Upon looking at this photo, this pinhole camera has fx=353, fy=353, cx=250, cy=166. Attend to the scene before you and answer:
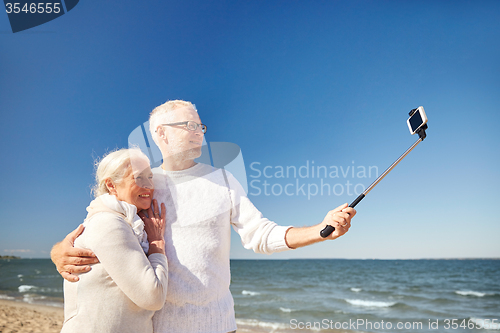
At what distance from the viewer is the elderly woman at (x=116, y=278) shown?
1327 millimetres

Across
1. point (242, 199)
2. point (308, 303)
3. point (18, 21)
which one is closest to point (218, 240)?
point (242, 199)

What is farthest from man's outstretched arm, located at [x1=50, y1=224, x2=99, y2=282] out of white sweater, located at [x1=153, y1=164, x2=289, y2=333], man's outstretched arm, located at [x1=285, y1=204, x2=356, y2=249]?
man's outstretched arm, located at [x1=285, y1=204, x2=356, y2=249]

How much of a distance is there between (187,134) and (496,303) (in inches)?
738

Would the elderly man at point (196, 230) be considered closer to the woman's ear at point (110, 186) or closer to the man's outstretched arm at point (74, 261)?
the man's outstretched arm at point (74, 261)

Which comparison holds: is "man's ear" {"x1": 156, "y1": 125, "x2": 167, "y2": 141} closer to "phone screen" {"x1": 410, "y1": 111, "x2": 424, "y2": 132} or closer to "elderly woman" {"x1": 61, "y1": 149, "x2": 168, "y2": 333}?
"elderly woman" {"x1": 61, "y1": 149, "x2": 168, "y2": 333}

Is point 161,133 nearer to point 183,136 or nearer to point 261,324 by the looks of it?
point 183,136

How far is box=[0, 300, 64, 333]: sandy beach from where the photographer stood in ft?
25.1

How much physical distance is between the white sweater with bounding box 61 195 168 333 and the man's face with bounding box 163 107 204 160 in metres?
0.49

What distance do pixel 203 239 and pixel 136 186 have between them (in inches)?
15.3

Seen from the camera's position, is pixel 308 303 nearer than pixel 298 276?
Yes

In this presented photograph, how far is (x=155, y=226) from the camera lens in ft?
5.28

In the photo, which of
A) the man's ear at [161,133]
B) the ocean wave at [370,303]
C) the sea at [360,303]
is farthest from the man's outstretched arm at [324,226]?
the ocean wave at [370,303]

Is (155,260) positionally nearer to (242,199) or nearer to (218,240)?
(218,240)

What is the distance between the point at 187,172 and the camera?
1.81 metres
